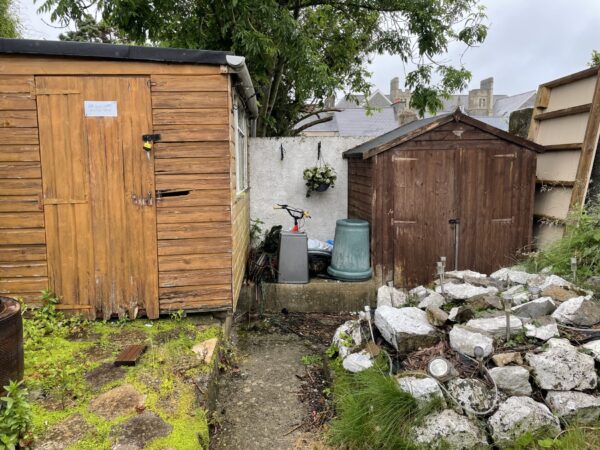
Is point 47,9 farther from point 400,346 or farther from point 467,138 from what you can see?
point 400,346

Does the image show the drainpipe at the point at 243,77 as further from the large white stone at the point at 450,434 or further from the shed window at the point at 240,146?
the large white stone at the point at 450,434

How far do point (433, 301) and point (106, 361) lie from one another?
2.79 m

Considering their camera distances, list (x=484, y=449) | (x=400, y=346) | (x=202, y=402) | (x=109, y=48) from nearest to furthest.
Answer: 1. (x=484, y=449)
2. (x=202, y=402)
3. (x=400, y=346)
4. (x=109, y=48)

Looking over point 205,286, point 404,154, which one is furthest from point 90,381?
point 404,154

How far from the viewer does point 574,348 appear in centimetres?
307

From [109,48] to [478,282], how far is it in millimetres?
4037

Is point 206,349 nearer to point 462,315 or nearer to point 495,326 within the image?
point 462,315

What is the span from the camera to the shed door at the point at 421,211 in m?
5.88

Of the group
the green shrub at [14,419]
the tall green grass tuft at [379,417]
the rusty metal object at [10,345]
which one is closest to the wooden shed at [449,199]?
the tall green grass tuft at [379,417]

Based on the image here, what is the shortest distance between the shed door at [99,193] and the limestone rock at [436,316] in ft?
8.12

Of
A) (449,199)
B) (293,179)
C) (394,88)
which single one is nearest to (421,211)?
(449,199)

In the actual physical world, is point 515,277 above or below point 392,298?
above

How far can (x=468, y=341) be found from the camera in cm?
323

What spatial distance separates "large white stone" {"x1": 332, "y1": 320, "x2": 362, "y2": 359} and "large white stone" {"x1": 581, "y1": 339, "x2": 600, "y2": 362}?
1.71m
